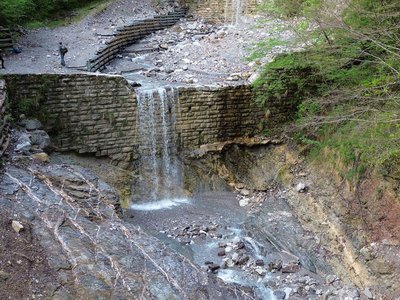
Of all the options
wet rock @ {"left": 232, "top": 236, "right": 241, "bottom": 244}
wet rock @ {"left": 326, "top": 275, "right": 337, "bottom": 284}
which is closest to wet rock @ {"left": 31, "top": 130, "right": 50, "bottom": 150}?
wet rock @ {"left": 232, "top": 236, "right": 241, "bottom": 244}

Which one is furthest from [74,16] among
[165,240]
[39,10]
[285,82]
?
[165,240]

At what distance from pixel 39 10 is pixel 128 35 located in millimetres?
3067

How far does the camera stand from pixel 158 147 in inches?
398

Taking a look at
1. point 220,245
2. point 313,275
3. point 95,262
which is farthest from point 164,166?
point 95,262

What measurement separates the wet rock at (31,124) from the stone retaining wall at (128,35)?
8.28ft

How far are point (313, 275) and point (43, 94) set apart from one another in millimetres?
6346

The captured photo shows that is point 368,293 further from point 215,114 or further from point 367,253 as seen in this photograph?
point 215,114

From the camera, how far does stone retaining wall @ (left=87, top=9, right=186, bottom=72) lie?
11859 millimetres

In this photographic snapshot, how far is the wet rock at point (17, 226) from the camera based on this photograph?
198 inches

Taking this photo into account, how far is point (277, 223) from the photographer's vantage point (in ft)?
28.7

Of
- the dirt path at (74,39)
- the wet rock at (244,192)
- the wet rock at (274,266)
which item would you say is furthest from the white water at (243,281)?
the dirt path at (74,39)

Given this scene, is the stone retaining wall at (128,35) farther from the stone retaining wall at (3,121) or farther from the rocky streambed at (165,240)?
the rocky streambed at (165,240)

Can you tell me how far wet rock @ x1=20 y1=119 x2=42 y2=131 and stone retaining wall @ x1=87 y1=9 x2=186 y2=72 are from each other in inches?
99.4

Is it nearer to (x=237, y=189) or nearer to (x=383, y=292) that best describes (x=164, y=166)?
(x=237, y=189)
